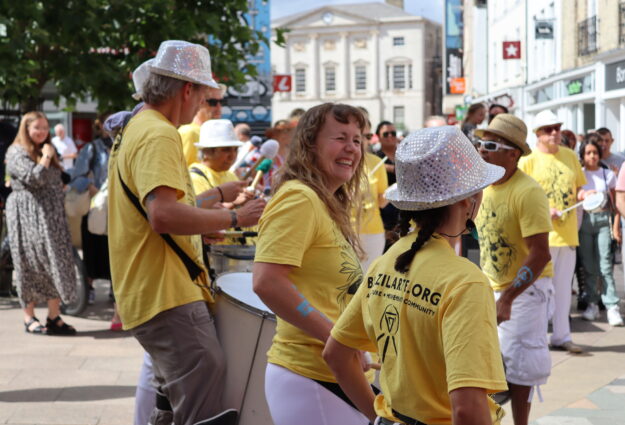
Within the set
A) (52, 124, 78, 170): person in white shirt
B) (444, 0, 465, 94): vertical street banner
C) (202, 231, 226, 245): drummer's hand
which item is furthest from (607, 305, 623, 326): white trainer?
(444, 0, 465, 94): vertical street banner

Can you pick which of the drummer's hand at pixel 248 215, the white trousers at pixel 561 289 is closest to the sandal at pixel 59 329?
the white trousers at pixel 561 289

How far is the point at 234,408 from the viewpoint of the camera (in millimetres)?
3479

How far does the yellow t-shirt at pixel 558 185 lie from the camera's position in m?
7.93

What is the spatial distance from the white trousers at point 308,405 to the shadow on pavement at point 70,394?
342 cm

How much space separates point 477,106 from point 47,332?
17.1 feet

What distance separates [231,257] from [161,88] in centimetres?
122

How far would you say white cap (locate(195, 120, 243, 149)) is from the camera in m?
6.07

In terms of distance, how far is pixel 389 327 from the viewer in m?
2.31

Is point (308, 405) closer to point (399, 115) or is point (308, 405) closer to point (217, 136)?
point (217, 136)

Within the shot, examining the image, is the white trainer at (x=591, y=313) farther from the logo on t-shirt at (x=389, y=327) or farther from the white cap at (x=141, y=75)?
the logo on t-shirt at (x=389, y=327)

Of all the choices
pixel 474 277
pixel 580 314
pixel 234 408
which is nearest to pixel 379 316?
pixel 474 277

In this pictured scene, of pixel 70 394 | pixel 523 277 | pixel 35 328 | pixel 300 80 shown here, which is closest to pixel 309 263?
pixel 523 277

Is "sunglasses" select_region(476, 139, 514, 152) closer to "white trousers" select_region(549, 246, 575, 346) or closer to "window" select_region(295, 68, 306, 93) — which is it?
"white trousers" select_region(549, 246, 575, 346)

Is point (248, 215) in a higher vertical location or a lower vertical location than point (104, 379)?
higher
